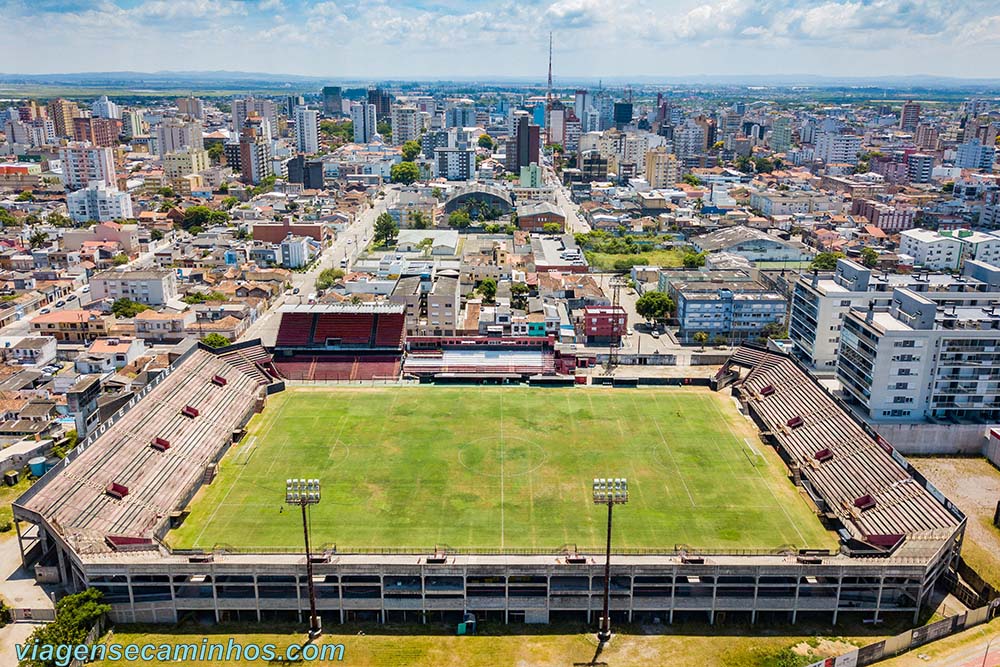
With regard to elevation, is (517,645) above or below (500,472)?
below

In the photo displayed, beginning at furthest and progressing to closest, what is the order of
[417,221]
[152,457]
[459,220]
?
[459,220] → [417,221] → [152,457]

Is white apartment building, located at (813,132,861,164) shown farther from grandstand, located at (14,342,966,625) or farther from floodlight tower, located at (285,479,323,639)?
floodlight tower, located at (285,479,323,639)

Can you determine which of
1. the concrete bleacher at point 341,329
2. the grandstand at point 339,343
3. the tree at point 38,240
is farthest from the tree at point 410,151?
the grandstand at point 339,343

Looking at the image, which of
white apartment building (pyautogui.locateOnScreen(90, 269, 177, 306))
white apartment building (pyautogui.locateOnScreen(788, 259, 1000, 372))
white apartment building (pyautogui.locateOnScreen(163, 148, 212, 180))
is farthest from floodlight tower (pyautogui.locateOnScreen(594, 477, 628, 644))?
white apartment building (pyautogui.locateOnScreen(163, 148, 212, 180))

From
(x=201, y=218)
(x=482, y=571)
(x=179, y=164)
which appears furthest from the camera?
(x=179, y=164)

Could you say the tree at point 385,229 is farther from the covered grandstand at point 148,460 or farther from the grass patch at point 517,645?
the grass patch at point 517,645

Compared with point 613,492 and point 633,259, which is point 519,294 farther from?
point 613,492

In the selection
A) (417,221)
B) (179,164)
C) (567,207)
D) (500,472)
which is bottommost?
(500,472)

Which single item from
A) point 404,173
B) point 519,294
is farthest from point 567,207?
point 519,294

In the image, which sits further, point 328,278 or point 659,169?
point 659,169
